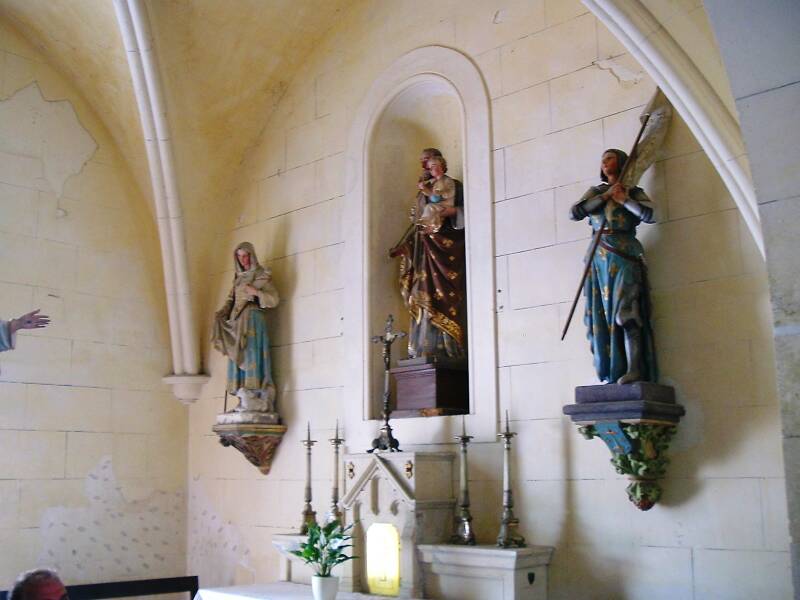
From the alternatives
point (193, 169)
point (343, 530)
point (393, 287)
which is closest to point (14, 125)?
point (193, 169)

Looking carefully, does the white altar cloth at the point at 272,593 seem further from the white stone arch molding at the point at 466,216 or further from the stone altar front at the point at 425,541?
the white stone arch molding at the point at 466,216

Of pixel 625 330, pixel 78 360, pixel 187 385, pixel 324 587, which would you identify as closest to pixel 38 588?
pixel 324 587

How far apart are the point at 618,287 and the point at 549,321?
2.42 ft

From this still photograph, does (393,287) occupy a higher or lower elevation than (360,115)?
lower

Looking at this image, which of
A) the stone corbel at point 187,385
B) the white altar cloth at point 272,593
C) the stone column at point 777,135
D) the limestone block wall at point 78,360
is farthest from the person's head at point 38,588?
the stone corbel at point 187,385

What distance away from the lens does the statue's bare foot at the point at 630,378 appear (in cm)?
462

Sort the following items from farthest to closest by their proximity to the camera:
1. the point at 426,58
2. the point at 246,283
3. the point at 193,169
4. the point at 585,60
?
the point at 193,169, the point at 246,283, the point at 426,58, the point at 585,60

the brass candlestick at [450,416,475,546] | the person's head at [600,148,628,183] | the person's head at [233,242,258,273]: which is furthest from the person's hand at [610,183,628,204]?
the person's head at [233,242,258,273]

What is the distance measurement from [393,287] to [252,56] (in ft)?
7.16

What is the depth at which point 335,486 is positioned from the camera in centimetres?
606

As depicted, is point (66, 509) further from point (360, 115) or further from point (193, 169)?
point (360, 115)

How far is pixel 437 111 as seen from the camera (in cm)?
677

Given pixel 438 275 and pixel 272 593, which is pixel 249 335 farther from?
pixel 272 593

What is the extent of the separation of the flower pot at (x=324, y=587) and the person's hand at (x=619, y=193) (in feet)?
8.21
